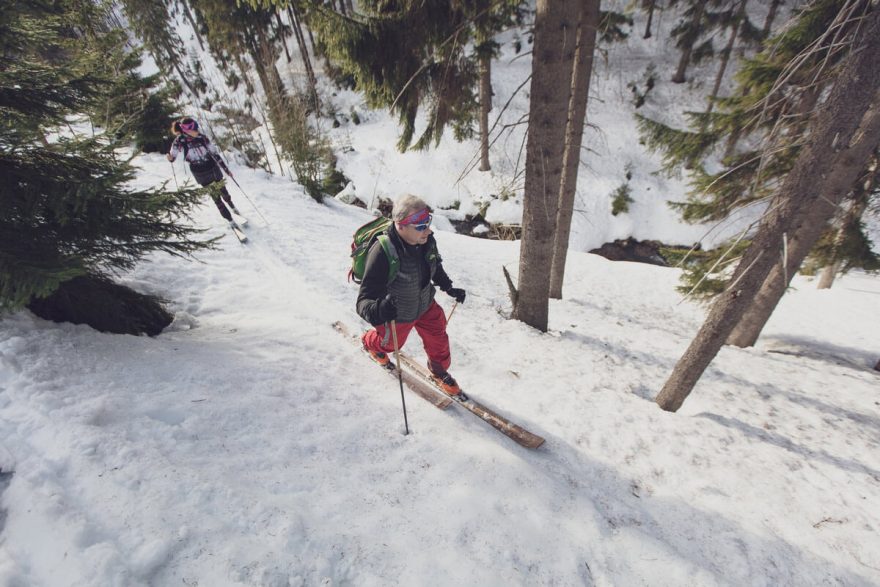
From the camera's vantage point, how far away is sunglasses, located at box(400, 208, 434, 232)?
10.5 feet

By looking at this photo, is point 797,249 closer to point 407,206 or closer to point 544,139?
point 544,139

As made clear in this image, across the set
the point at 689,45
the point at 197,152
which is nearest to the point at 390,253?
the point at 197,152

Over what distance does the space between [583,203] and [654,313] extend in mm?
9380

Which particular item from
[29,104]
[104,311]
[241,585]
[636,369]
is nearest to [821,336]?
[636,369]

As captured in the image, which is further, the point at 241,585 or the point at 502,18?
the point at 502,18

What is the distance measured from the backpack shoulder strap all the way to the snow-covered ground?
155 cm

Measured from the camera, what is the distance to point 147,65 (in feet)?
119

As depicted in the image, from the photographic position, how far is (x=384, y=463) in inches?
127

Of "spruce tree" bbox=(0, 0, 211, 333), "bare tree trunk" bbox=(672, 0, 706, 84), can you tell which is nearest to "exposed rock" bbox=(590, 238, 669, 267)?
"bare tree trunk" bbox=(672, 0, 706, 84)

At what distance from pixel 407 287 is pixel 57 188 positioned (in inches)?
120

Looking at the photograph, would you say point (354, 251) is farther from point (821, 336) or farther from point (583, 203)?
point (583, 203)

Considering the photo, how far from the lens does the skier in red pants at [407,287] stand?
10.7 feet

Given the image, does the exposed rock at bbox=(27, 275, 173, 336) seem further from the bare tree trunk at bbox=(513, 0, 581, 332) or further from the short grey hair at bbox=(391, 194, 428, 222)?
the bare tree trunk at bbox=(513, 0, 581, 332)

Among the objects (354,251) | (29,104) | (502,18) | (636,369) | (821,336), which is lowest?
(821,336)
